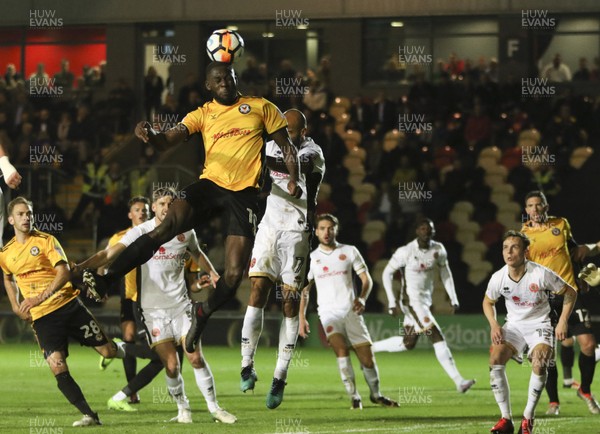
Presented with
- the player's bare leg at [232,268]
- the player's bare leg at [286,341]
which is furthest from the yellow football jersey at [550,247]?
the player's bare leg at [232,268]

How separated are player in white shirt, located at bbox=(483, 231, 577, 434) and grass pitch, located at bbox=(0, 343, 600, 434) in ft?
1.81

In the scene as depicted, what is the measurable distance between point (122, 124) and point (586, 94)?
9.42 metres

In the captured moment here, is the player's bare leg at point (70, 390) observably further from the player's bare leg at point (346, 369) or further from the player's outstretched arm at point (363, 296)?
the player's outstretched arm at point (363, 296)

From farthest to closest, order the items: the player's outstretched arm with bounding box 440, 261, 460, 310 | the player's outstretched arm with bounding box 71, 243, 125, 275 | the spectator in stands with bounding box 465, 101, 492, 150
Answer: the spectator in stands with bounding box 465, 101, 492, 150, the player's outstretched arm with bounding box 440, 261, 460, 310, the player's outstretched arm with bounding box 71, 243, 125, 275

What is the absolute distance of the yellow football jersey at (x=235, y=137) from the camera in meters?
9.14

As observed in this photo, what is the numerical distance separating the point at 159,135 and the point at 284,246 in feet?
7.04

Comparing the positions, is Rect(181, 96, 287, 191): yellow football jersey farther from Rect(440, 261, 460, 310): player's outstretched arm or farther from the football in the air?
Rect(440, 261, 460, 310): player's outstretched arm

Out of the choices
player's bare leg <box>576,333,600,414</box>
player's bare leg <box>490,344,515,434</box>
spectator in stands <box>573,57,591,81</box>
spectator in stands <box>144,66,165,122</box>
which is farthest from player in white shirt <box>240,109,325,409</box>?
spectator in stands <box>573,57,591,81</box>

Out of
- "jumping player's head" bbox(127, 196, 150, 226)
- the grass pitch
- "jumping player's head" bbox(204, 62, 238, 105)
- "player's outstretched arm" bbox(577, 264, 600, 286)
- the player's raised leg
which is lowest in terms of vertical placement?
the grass pitch

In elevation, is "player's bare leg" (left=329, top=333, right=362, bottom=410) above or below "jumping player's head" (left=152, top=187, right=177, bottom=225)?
below

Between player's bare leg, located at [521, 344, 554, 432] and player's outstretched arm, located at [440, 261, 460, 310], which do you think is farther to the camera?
player's outstretched arm, located at [440, 261, 460, 310]

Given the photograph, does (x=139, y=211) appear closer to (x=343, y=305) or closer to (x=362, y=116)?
(x=343, y=305)

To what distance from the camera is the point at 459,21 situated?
26281 millimetres

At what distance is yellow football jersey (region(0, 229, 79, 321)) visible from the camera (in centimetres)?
1110
